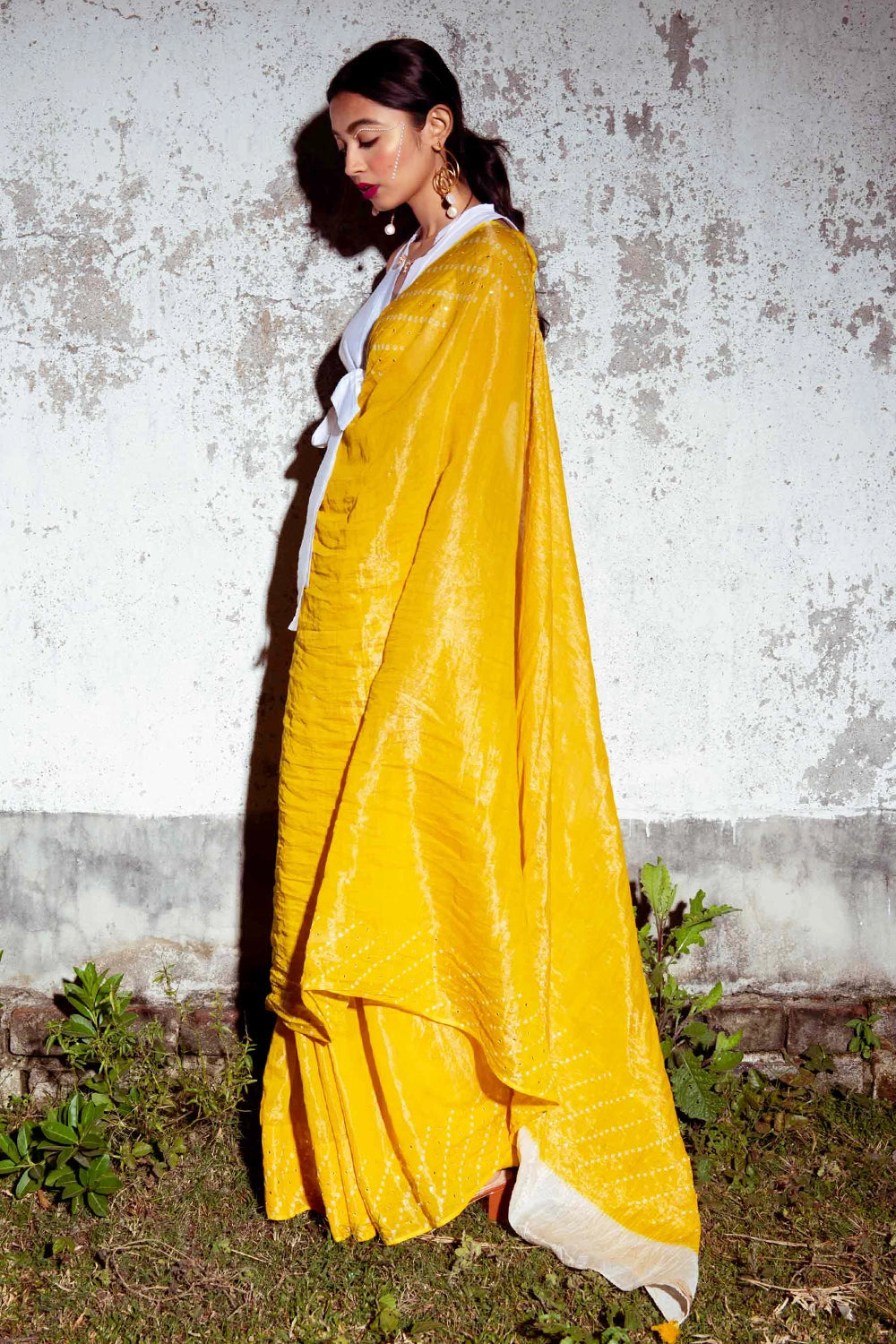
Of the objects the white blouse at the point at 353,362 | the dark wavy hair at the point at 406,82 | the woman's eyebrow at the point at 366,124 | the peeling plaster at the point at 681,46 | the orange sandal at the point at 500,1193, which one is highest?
the peeling plaster at the point at 681,46

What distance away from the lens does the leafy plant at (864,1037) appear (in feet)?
8.15

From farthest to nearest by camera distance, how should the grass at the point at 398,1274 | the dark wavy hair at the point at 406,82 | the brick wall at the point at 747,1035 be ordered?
1. the brick wall at the point at 747,1035
2. the dark wavy hair at the point at 406,82
3. the grass at the point at 398,1274

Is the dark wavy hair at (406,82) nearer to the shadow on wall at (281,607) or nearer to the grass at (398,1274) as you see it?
the shadow on wall at (281,607)

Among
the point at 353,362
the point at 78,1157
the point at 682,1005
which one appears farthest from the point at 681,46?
the point at 78,1157

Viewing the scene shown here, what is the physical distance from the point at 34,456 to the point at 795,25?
6.80 feet

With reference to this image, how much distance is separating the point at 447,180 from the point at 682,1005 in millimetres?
1956

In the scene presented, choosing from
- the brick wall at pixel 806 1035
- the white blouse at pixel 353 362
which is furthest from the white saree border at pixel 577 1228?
the white blouse at pixel 353 362

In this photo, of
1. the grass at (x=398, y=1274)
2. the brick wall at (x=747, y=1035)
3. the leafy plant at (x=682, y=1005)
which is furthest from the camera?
the brick wall at (x=747, y=1035)

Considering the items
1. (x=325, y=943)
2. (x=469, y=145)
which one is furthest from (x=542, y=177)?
(x=325, y=943)

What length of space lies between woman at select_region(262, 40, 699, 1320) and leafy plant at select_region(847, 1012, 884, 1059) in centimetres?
81

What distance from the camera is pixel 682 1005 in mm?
2449

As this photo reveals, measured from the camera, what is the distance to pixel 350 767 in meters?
1.79

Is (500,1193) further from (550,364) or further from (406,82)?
(406,82)

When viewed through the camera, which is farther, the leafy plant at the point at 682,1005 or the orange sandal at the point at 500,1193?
the leafy plant at the point at 682,1005
